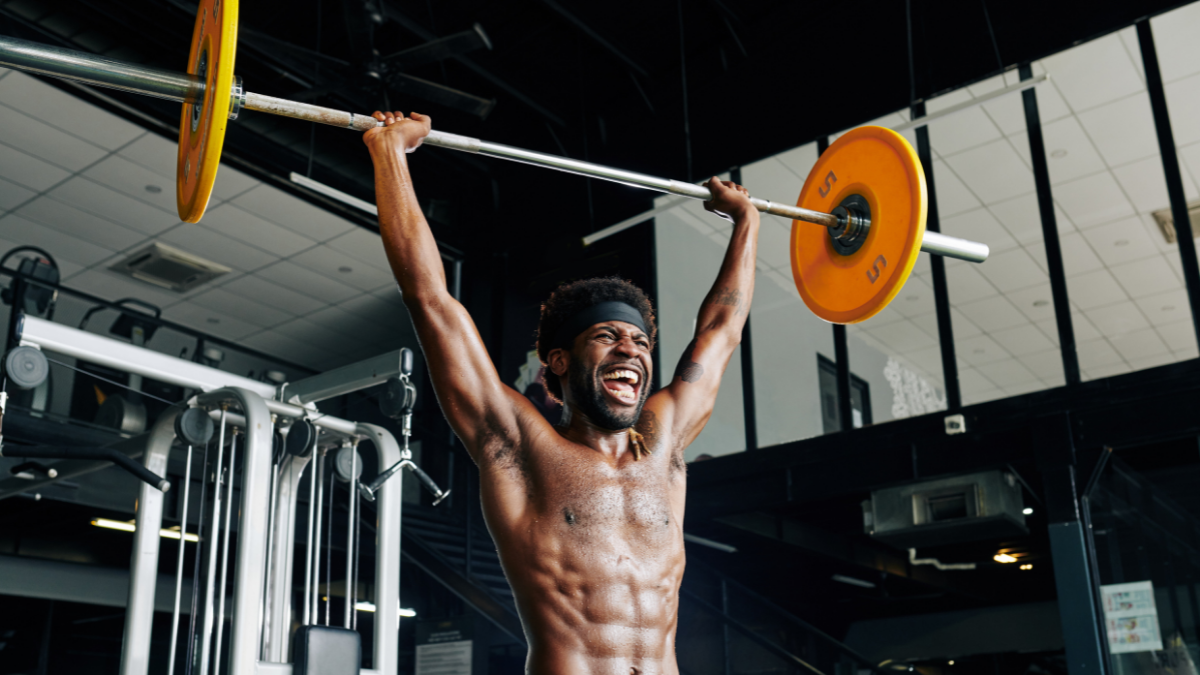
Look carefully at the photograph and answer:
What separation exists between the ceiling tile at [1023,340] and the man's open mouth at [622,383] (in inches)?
171

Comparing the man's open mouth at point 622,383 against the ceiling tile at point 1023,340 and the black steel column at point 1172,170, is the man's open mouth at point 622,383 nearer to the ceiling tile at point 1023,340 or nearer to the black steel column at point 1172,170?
the black steel column at point 1172,170

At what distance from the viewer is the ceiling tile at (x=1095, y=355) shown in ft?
17.4

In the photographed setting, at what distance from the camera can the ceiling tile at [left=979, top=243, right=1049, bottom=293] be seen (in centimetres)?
565

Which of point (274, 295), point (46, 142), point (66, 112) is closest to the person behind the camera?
point (66, 112)

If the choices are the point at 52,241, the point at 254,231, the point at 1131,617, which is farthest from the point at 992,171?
the point at 52,241

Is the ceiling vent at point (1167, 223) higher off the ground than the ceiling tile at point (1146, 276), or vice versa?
the ceiling vent at point (1167, 223)

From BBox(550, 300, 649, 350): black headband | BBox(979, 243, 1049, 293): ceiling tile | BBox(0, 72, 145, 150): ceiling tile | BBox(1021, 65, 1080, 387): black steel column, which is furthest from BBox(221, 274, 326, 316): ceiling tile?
BBox(550, 300, 649, 350): black headband

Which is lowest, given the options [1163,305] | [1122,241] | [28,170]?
[1163,305]

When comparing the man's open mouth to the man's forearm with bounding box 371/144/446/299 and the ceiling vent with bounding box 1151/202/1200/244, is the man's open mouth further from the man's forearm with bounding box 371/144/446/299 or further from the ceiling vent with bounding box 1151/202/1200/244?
the ceiling vent with bounding box 1151/202/1200/244

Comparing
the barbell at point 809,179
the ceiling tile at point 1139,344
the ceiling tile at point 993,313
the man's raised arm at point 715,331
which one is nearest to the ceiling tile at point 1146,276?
the ceiling tile at point 1139,344

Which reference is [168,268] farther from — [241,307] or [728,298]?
[728,298]

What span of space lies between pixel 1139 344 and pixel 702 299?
2.54m

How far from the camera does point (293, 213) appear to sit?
745 cm

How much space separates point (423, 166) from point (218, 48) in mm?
6444
